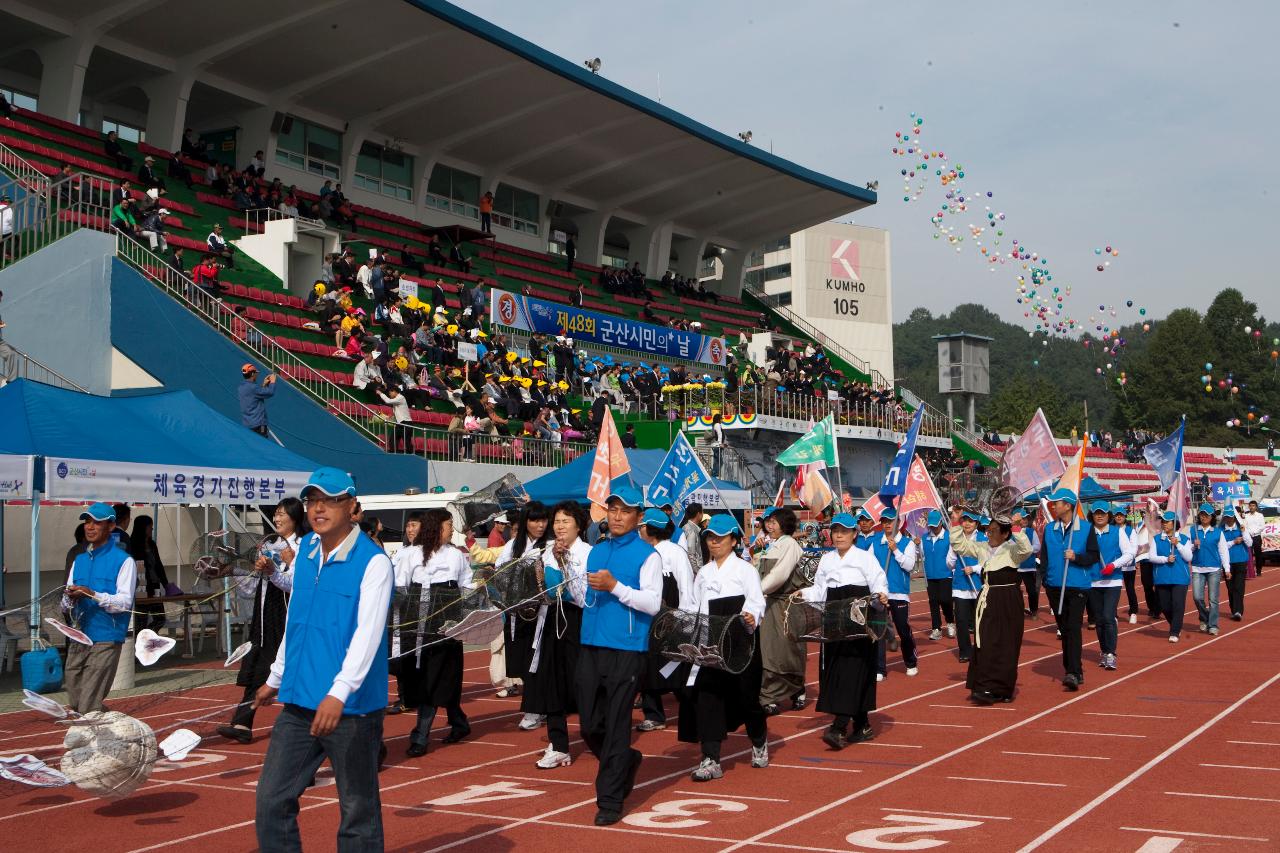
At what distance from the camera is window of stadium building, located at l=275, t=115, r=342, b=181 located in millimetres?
35250

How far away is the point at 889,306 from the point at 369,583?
7934cm

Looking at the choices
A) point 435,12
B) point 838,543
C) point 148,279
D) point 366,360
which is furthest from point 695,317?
point 838,543

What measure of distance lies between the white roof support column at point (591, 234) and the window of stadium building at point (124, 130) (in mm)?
16777

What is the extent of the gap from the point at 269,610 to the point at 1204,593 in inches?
553

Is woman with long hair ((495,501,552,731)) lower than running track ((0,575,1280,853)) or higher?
higher

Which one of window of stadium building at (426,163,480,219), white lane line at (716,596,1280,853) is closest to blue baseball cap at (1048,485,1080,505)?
white lane line at (716,596,1280,853)

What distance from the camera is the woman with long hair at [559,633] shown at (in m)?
9.22

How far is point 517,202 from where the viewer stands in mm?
43812

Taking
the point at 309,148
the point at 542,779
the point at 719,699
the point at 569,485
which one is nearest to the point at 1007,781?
the point at 719,699

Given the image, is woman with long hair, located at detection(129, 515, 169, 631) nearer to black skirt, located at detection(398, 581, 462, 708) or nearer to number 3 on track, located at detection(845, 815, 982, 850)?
black skirt, located at detection(398, 581, 462, 708)

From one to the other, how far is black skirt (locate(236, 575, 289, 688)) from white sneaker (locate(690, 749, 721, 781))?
3494 mm

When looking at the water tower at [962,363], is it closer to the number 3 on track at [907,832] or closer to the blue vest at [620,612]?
the blue vest at [620,612]

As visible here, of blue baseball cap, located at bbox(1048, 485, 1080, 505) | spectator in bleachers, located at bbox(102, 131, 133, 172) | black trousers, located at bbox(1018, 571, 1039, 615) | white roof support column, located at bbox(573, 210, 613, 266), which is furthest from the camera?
white roof support column, located at bbox(573, 210, 613, 266)

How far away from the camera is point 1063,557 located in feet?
45.6
